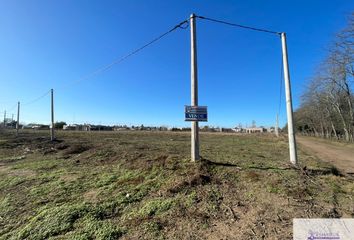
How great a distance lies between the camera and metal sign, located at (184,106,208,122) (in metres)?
7.02

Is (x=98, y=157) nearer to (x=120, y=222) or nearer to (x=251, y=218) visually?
(x=120, y=222)

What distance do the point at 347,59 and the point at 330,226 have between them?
2638 centimetres

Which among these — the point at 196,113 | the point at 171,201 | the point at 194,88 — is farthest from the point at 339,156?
the point at 171,201

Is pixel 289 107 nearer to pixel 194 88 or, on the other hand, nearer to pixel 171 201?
pixel 194 88

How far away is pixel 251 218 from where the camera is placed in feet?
12.8

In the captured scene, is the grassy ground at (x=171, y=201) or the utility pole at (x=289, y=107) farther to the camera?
the utility pole at (x=289, y=107)

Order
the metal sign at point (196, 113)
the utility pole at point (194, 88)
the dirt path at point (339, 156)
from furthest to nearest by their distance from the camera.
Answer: the dirt path at point (339, 156) < the utility pole at point (194, 88) < the metal sign at point (196, 113)

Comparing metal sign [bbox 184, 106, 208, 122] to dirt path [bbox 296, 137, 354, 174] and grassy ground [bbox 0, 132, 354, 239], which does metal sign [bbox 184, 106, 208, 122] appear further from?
dirt path [bbox 296, 137, 354, 174]

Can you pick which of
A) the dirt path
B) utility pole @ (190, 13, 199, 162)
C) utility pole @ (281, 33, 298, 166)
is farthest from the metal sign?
the dirt path

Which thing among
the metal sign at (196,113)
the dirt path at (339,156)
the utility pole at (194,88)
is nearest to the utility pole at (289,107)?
the dirt path at (339,156)

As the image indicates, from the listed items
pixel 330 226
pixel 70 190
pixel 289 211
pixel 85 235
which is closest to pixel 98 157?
pixel 70 190

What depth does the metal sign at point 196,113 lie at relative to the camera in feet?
23.0

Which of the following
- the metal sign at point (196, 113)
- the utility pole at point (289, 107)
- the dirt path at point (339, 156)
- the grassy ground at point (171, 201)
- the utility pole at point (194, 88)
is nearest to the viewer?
the grassy ground at point (171, 201)

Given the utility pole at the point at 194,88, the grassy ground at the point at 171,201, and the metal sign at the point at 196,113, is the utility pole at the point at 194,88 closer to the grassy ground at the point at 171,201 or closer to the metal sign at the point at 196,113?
the metal sign at the point at 196,113
